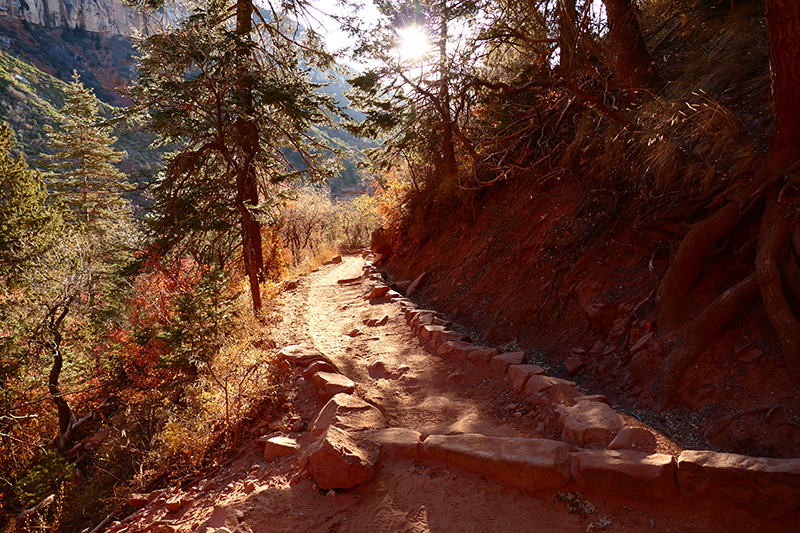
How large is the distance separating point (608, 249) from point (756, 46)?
2438 millimetres

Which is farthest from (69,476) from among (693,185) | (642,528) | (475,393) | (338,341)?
(693,185)

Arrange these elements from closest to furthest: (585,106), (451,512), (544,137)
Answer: (451,512), (585,106), (544,137)

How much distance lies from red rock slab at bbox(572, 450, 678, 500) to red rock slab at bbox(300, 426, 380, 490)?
52.7 inches

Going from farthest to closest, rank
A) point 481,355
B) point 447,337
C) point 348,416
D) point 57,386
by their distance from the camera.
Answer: point 57,386
point 447,337
point 481,355
point 348,416

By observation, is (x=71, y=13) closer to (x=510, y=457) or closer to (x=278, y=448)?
(x=278, y=448)

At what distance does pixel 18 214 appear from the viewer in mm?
9945

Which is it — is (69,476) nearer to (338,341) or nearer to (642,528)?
(338,341)

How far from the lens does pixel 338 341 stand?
5.45 meters

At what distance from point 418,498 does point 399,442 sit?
45 centimetres

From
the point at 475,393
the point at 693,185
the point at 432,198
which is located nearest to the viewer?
the point at 693,185

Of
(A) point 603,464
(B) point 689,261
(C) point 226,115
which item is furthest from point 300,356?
(C) point 226,115

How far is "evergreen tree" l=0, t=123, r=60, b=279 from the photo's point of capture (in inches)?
376

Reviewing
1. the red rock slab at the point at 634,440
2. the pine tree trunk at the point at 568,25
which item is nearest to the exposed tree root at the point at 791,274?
the red rock slab at the point at 634,440

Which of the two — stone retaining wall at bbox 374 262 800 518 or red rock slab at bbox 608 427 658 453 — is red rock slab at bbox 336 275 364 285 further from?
red rock slab at bbox 608 427 658 453
